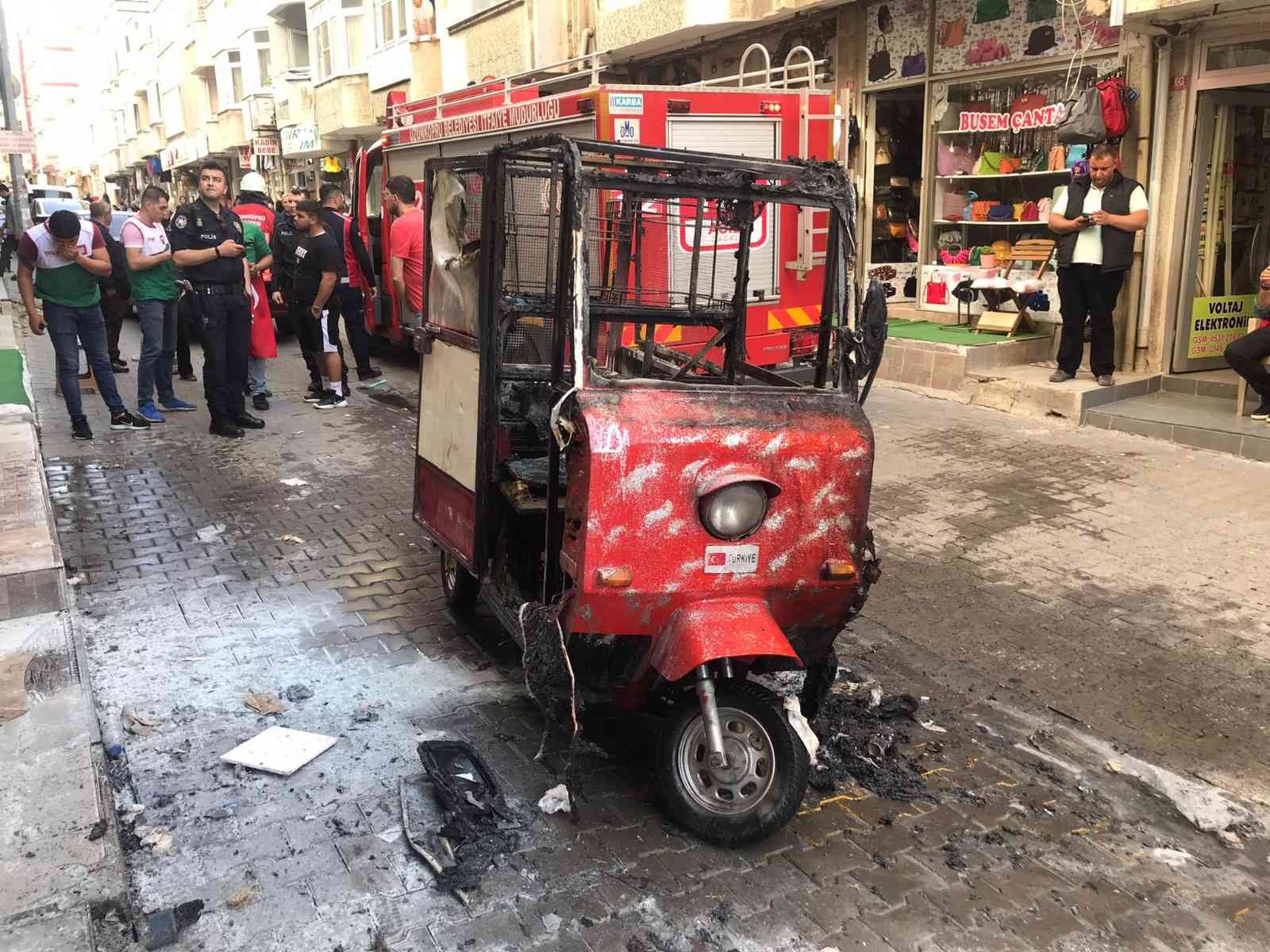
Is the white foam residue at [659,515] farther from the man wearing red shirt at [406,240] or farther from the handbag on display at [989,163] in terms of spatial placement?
the handbag on display at [989,163]

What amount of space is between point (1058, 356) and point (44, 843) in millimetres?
8780

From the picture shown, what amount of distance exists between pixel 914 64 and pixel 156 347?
330 inches

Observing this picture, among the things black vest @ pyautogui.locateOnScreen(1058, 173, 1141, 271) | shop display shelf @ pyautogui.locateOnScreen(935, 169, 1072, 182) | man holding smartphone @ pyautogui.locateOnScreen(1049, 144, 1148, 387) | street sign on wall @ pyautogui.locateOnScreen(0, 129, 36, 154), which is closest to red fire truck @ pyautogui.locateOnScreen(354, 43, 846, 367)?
man holding smartphone @ pyautogui.locateOnScreen(1049, 144, 1148, 387)

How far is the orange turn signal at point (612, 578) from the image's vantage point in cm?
322

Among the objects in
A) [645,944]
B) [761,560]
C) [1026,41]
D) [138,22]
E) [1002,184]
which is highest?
[138,22]

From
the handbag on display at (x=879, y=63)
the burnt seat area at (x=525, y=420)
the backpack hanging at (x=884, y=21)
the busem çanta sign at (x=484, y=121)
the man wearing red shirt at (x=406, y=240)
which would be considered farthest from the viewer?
the handbag on display at (x=879, y=63)

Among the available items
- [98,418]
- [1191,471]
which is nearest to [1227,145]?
[1191,471]

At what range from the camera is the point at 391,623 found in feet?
16.6

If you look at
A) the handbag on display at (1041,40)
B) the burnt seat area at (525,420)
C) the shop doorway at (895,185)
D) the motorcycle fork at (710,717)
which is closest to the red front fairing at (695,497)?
the motorcycle fork at (710,717)

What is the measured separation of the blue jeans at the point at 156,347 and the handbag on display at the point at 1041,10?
8.56m

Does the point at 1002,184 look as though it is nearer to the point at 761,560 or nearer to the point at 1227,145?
the point at 1227,145

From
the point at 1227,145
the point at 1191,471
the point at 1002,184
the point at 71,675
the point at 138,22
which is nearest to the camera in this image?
the point at 71,675

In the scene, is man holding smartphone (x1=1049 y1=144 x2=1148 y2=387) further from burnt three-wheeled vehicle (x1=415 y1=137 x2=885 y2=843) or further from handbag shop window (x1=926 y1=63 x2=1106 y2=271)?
burnt three-wheeled vehicle (x1=415 y1=137 x2=885 y2=843)

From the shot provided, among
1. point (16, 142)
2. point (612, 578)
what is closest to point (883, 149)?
point (612, 578)
